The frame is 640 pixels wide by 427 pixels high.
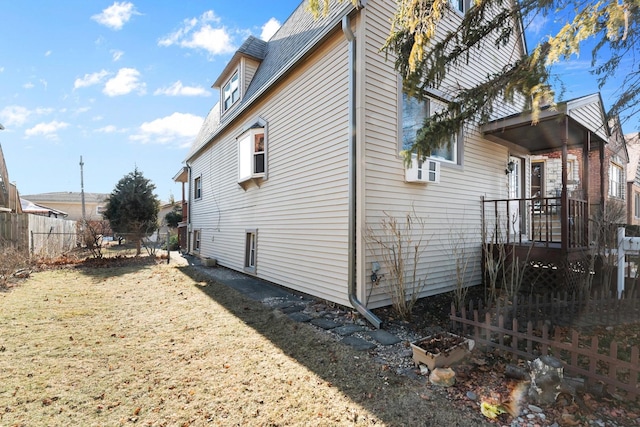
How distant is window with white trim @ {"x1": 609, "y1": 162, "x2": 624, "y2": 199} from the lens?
43.1ft

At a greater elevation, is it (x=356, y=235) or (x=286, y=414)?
(x=356, y=235)

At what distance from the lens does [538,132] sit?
7000 millimetres

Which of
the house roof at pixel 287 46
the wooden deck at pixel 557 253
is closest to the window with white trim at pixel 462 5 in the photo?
the house roof at pixel 287 46

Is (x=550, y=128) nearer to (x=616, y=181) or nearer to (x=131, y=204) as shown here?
(x=616, y=181)

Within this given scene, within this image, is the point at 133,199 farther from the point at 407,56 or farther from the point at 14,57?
the point at 407,56

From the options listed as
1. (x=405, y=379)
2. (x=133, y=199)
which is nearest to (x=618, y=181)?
(x=405, y=379)

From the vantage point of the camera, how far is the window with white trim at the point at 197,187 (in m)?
13.8

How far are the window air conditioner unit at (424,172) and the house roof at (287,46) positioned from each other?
9.63 feet

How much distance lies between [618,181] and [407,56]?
16512mm

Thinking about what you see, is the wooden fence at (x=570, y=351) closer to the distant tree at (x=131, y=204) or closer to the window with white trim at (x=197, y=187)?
the window with white trim at (x=197, y=187)

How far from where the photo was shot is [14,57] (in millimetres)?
8461

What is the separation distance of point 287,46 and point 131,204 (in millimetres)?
11375

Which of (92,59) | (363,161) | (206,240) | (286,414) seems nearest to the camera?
(286,414)

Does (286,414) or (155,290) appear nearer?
(286,414)
